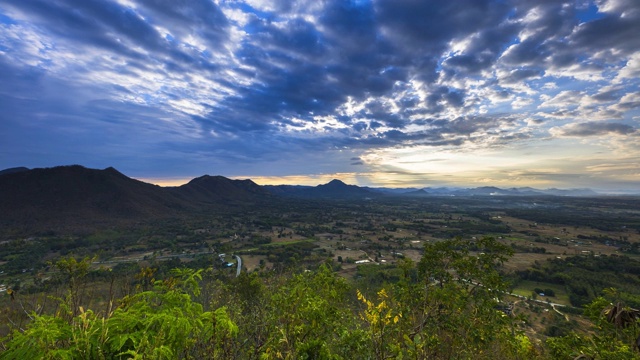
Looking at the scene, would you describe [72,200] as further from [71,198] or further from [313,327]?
[313,327]

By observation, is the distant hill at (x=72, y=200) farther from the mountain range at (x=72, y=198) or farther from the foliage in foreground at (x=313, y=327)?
the foliage in foreground at (x=313, y=327)

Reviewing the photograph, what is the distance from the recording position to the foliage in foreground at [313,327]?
13.6ft

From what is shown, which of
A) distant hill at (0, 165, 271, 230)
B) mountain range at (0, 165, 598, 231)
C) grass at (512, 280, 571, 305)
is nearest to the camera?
grass at (512, 280, 571, 305)

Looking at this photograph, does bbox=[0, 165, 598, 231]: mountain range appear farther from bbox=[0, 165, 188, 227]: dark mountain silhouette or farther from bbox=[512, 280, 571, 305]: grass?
bbox=[512, 280, 571, 305]: grass

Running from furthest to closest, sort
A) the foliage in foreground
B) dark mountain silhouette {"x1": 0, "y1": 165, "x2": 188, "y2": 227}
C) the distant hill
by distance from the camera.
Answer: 1. dark mountain silhouette {"x1": 0, "y1": 165, "x2": 188, "y2": 227}
2. the distant hill
3. the foliage in foreground

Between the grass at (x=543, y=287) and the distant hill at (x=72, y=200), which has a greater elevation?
the distant hill at (x=72, y=200)

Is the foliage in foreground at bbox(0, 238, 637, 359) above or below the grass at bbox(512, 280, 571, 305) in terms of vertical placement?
above

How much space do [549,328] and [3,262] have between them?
11924cm

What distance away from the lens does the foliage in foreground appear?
13.6ft

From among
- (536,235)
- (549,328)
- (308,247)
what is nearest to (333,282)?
(549,328)

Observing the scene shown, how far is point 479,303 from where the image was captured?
10.1 m

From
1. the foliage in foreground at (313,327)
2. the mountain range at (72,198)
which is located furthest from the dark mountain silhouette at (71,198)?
the foliage in foreground at (313,327)

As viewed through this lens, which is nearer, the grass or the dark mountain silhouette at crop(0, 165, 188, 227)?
the grass

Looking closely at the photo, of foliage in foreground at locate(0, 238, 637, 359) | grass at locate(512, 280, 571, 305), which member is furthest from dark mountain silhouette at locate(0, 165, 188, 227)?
grass at locate(512, 280, 571, 305)
